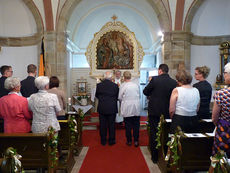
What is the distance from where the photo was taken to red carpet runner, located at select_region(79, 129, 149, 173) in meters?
3.98

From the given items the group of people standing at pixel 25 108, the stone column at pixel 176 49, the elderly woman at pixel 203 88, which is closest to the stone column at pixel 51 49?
the stone column at pixel 176 49

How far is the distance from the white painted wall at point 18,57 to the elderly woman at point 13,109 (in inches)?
249

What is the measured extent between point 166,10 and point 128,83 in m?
4.58

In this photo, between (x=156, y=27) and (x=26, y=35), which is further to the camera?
(x=156, y=27)

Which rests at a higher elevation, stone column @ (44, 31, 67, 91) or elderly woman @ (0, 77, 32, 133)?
stone column @ (44, 31, 67, 91)

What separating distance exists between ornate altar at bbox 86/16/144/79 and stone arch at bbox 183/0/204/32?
2.98m

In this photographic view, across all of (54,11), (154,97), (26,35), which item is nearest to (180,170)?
(154,97)

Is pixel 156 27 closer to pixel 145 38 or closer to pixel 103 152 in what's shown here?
pixel 145 38

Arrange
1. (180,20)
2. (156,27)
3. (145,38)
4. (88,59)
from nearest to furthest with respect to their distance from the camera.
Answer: (180,20) → (156,27) → (88,59) → (145,38)

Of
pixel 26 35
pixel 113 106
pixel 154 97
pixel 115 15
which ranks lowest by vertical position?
pixel 113 106

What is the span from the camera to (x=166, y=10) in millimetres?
8422

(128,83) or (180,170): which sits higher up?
(128,83)

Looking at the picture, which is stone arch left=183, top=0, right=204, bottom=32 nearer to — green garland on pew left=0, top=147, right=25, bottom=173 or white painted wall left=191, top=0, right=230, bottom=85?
white painted wall left=191, top=0, right=230, bottom=85

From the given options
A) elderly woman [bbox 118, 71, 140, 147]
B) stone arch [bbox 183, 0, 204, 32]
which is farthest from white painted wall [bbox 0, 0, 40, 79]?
stone arch [bbox 183, 0, 204, 32]
